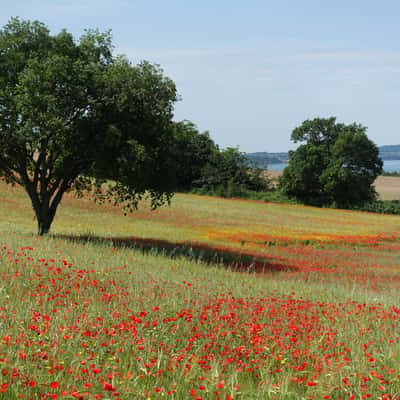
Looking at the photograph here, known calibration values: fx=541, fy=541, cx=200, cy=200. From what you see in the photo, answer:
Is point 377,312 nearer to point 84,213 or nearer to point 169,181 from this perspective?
point 169,181

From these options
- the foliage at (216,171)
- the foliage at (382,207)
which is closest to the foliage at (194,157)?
the foliage at (216,171)

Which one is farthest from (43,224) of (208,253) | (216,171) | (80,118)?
(216,171)

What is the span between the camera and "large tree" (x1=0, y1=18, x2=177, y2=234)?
23.2 m

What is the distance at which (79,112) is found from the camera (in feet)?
80.0

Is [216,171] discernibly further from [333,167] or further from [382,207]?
[382,207]

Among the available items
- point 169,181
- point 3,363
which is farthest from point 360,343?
point 169,181

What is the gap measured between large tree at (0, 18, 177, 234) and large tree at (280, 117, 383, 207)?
54.9 m

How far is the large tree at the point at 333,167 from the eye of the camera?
7788cm

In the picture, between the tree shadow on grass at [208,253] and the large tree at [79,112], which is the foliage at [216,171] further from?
the large tree at [79,112]

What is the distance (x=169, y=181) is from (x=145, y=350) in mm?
19019

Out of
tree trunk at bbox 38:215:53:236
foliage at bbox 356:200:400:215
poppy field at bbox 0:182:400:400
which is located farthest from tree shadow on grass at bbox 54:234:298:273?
foliage at bbox 356:200:400:215

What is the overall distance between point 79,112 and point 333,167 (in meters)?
58.8

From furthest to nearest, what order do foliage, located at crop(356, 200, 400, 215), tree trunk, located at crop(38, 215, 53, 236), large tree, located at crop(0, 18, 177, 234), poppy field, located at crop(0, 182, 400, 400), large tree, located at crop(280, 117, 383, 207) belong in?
large tree, located at crop(280, 117, 383, 207)
foliage, located at crop(356, 200, 400, 215)
tree trunk, located at crop(38, 215, 53, 236)
large tree, located at crop(0, 18, 177, 234)
poppy field, located at crop(0, 182, 400, 400)

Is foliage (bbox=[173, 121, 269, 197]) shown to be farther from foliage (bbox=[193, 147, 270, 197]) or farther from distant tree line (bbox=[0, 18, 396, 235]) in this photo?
distant tree line (bbox=[0, 18, 396, 235])
